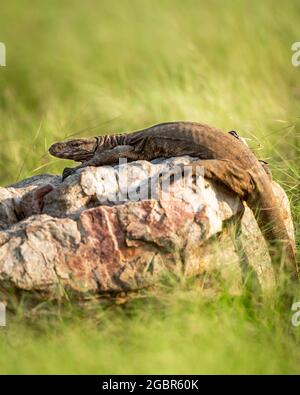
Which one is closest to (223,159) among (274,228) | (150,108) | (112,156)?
(274,228)

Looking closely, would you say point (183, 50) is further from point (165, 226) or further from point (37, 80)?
point (165, 226)

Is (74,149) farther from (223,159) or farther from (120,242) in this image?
(120,242)

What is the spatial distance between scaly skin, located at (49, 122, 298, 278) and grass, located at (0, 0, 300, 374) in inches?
20.5

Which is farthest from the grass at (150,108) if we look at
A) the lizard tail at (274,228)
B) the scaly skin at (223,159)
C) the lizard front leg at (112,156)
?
the lizard front leg at (112,156)

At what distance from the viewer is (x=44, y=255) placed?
5.25m

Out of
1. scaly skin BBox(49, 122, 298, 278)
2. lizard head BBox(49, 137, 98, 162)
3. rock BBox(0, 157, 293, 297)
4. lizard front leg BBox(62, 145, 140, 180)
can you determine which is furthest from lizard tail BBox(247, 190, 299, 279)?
lizard head BBox(49, 137, 98, 162)

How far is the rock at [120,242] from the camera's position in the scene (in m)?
5.22

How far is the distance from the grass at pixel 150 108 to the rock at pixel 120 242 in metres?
0.16

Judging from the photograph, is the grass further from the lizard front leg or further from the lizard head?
the lizard front leg

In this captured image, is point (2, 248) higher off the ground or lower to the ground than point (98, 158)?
lower

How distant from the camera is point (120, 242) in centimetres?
527
